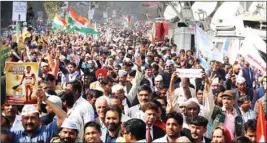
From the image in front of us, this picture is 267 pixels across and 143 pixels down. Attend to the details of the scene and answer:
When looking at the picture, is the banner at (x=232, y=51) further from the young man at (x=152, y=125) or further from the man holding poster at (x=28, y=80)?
the young man at (x=152, y=125)

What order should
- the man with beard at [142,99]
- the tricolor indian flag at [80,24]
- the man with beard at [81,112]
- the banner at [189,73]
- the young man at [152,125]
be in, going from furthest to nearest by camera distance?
1. the tricolor indian flag at [80,24]
2. the banner at [189,73]
3. the man with beard at [142,99]
4. the man with beard at [81,112]
5. the young man at [152,125]

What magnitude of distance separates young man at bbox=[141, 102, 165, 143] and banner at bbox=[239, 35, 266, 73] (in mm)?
1144

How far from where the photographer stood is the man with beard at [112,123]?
221 inches

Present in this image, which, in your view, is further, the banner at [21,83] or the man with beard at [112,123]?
the banner at [21,83]

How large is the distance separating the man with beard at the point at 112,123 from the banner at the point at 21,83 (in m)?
1.05

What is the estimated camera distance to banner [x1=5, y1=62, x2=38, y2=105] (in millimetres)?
6395

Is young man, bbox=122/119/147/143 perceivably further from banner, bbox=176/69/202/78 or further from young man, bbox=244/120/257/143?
banner, bbox=176/69/202/78

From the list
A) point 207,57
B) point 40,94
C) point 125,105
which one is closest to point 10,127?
point 40,94

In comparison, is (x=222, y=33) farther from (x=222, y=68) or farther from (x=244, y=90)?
(x=244, y=90)

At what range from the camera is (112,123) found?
18.5 feet

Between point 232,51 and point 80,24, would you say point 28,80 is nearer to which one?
Answer: point 232,51

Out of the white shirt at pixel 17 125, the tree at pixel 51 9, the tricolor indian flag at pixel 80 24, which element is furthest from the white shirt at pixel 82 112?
the tree at pixel 51 9

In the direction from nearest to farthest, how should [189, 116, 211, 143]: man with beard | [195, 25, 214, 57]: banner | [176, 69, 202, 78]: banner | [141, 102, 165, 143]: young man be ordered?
[189, 116, 211, 143]: man with beard < [141, 102, 165, 143]: young man < [176, 69, 202, 78]: banner < [195, 25, 214, 57]: banner

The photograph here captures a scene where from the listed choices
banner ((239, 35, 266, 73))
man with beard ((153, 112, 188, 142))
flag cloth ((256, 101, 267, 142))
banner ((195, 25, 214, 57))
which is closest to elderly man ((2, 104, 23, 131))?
man with beard ((153, 112, 188, 142))
